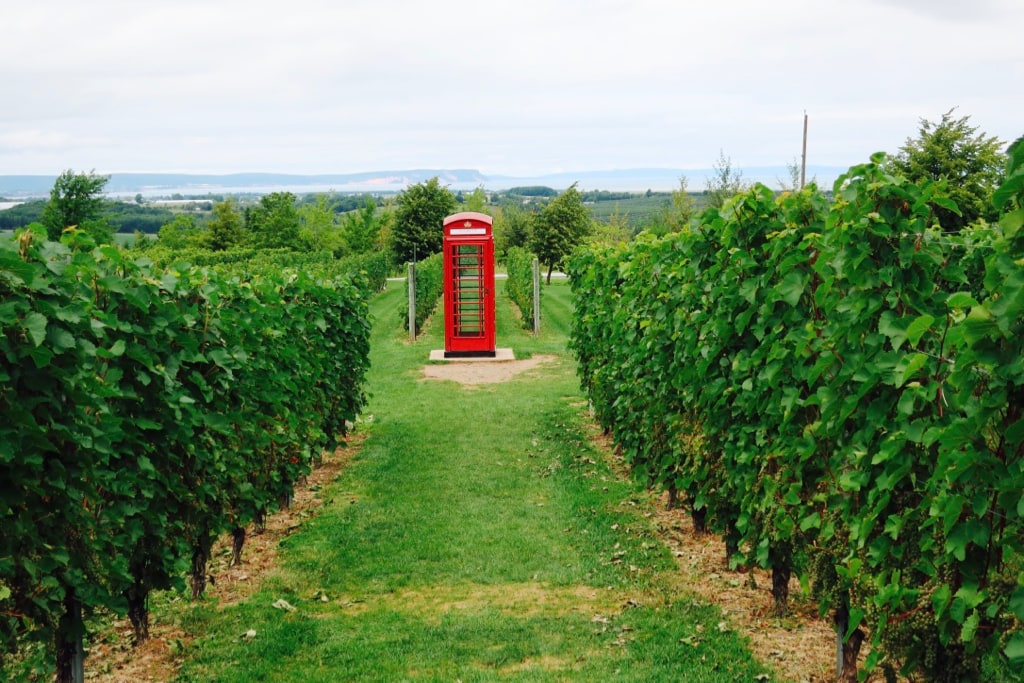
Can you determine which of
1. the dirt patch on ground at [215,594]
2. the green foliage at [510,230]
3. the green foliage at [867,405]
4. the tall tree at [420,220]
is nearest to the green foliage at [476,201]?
the green foliage at [510,230]

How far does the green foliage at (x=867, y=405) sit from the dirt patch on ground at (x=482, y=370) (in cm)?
1052

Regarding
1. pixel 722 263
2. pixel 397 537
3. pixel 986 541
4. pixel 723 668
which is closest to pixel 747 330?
pixel 722 263

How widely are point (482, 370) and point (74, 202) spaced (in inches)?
2042

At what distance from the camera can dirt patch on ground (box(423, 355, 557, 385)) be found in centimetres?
1784

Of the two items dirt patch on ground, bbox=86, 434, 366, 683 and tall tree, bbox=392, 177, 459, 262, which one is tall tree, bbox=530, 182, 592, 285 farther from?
dirt patch on ground, bbox=86, 434, 366, 683

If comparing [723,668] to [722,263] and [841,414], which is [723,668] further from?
[722,263]

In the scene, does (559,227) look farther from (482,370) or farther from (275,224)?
(482,370)

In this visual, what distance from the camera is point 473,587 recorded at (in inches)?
284

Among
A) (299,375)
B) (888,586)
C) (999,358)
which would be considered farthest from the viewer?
(299,375)

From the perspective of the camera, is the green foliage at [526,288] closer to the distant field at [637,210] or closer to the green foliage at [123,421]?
the green foliage at [123,421]

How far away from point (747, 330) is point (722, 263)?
1.74 ft

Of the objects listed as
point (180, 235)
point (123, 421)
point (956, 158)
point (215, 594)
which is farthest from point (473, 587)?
point (180, 235)

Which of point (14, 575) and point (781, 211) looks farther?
point (781, 211)

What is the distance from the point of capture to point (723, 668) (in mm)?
5586
